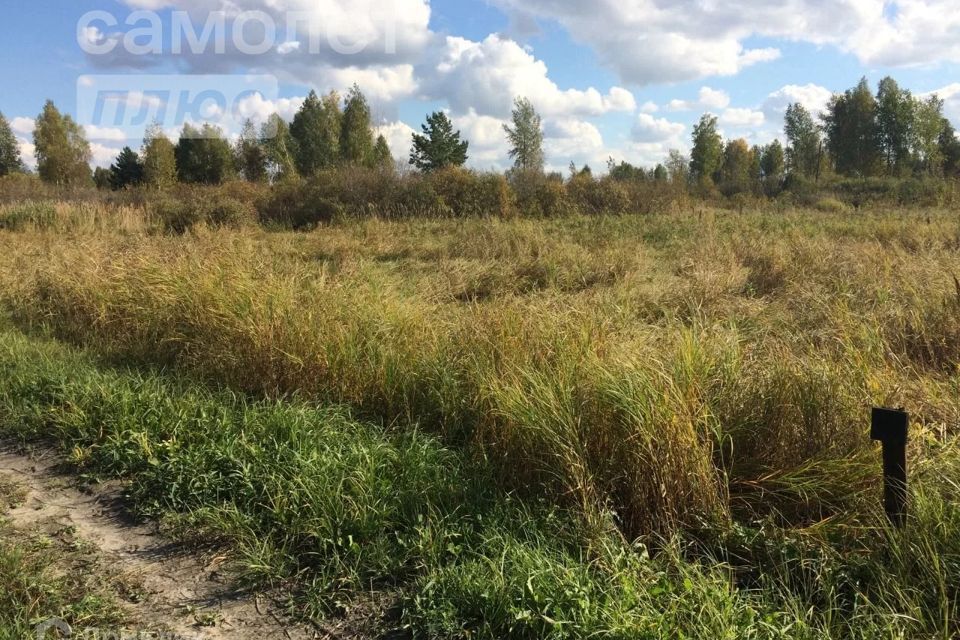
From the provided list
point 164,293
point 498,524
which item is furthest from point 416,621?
point 164,293

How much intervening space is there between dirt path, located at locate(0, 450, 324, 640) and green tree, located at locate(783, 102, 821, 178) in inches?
2308

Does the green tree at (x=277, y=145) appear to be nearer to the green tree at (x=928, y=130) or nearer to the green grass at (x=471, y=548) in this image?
the green grass at (x=471, y=548)

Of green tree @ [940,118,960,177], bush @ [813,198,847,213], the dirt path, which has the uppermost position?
green tree @ [940,118,960,177]

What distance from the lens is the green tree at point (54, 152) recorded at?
48.6 meters

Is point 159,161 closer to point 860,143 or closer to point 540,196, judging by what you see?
point 540,196

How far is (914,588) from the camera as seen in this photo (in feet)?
7.82

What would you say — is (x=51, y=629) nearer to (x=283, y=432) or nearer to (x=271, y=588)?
(x=271, y=588)

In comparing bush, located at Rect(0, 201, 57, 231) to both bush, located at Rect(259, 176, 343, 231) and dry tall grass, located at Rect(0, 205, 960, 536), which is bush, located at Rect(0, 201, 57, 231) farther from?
dry tall grass, located at Rect(0, 205, 960, 536)

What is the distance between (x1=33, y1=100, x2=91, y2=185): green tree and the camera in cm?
4862

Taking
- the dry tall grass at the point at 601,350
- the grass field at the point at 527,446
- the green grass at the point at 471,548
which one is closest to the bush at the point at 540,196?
the dry tall grass at the point at 601,350

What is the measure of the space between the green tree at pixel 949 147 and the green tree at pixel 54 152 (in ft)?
219

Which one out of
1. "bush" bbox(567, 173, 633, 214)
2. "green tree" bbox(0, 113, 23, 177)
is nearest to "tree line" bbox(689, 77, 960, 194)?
"bush" bbox(567, 173, 633, 214)

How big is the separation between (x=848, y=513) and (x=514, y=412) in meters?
1.72

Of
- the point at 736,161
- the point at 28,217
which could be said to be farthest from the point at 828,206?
the point at 736,161
